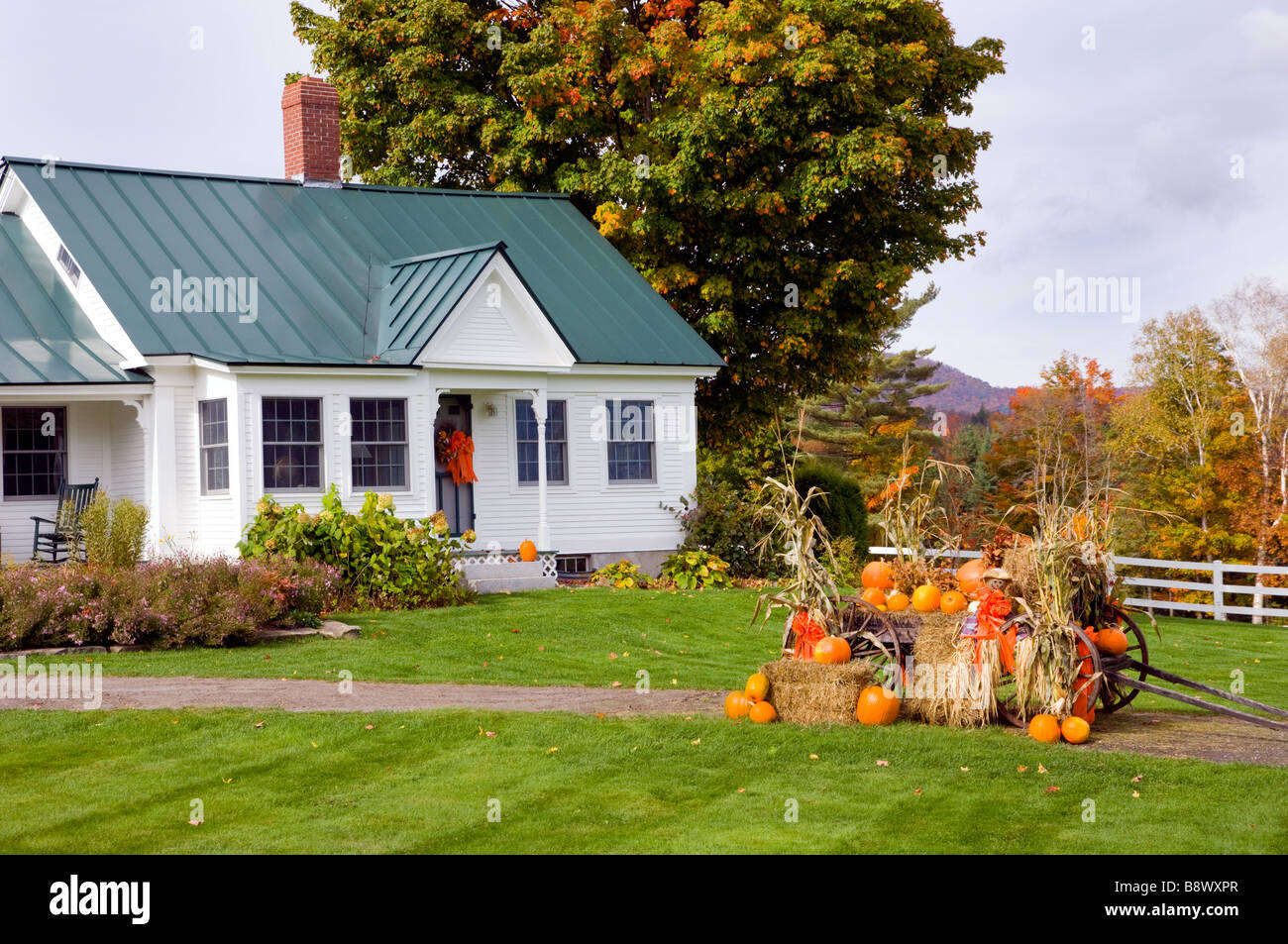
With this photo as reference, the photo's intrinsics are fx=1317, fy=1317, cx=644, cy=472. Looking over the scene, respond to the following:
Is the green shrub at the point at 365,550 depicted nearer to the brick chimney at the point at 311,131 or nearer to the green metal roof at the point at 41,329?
the green metal roof at the point at 41,329

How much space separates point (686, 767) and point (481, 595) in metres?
10.7

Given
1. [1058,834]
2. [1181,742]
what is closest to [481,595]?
[1181,742]

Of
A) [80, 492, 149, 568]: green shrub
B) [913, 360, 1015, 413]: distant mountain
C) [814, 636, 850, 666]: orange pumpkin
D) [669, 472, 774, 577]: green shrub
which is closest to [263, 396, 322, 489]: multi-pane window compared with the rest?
[80, 492, 149, 568]: green shrub

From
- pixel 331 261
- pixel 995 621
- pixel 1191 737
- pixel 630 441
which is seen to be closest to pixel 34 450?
pixel 331 261

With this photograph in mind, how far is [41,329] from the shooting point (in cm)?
1966

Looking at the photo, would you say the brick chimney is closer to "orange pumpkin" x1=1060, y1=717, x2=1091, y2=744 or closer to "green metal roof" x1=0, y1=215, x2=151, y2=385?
"green metal roof" x1=0, y1=215, x2=151, y2=385

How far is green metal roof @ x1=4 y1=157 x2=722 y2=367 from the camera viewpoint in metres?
19.5

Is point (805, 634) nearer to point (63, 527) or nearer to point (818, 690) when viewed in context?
point (818, 690)

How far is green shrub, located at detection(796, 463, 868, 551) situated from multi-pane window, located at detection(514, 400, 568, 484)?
6.54m

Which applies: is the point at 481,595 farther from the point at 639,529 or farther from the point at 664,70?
the point at 664,70

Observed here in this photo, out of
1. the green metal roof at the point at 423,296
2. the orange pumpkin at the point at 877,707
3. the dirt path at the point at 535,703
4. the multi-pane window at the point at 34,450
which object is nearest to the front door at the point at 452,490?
the green metal roof at the point at 423,296

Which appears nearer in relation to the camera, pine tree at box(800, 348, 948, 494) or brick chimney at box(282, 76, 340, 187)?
brick chimney at box(282, 76, 340, 187)

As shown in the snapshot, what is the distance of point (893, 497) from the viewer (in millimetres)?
11195

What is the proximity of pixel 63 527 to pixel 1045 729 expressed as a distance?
13.9 m
